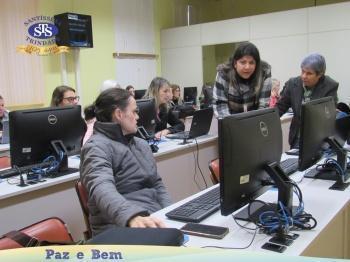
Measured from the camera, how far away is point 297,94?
10.4ft

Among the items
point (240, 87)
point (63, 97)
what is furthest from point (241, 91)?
point (63, 97)

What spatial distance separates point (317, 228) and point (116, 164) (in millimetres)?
951

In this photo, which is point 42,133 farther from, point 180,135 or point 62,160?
point 180,135

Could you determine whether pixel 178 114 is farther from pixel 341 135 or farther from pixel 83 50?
pixel 83 50

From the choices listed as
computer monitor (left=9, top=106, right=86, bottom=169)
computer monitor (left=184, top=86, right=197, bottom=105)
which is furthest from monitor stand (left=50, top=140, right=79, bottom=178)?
computer monitor (left=184, top=86, right=197, bottom=105)

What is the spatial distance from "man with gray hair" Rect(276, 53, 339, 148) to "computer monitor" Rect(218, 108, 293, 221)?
1470 millimetres

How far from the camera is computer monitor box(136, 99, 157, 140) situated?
320 cm

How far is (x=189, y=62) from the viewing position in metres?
8.78

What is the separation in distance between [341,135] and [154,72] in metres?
6.82

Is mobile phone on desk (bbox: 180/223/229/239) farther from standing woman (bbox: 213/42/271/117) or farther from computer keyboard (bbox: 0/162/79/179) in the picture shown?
standing woman (bbox: 213/42/271/117)

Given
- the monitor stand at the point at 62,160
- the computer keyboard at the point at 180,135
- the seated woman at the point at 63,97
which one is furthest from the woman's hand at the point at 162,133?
the monitor stand at the point at 62,160

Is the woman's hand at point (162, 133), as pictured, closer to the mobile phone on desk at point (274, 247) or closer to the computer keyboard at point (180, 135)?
the computer keyboard at point (180, 135)

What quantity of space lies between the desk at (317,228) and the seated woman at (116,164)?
272 millimetres

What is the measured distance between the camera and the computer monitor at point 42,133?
88.5 inches
